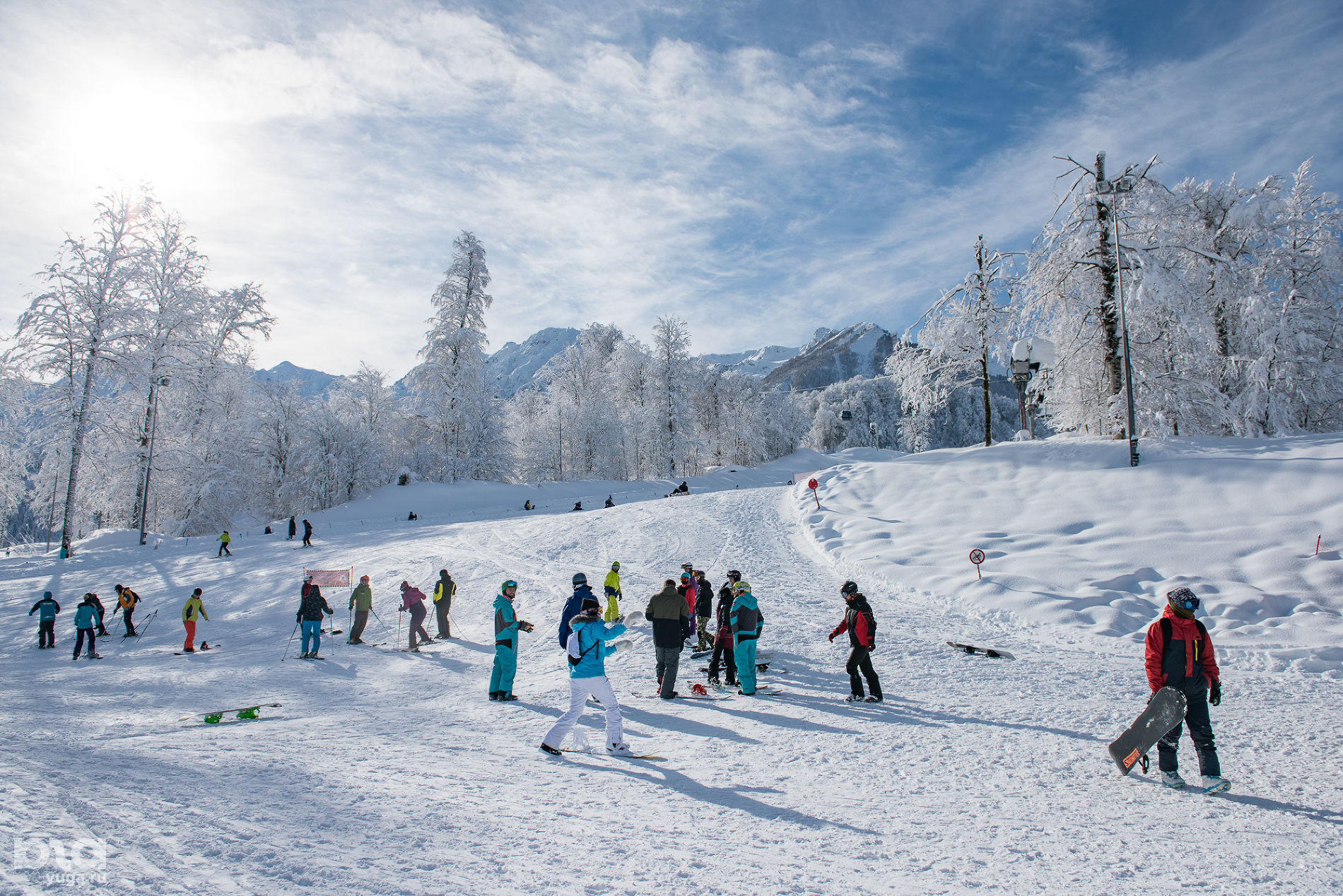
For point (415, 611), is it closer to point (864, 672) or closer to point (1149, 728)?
point (864, 672)

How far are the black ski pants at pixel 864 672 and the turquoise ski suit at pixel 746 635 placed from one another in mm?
1331

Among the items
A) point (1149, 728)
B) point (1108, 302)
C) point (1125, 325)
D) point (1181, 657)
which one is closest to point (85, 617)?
point (1149, 728)

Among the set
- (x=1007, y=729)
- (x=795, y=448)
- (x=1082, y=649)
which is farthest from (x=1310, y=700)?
(x=795, y=448)

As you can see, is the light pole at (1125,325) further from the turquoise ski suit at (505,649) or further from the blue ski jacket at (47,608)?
the blue ski jacket at (47,608)

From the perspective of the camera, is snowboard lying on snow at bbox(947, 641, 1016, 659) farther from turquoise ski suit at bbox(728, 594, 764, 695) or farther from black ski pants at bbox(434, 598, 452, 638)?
black ski pants at bbox(434, 598, 452, 638)

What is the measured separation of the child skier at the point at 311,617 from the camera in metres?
13.2

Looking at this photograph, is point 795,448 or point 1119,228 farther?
point 795,448

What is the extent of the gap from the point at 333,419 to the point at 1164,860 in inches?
1798

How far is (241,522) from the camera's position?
3731 cm

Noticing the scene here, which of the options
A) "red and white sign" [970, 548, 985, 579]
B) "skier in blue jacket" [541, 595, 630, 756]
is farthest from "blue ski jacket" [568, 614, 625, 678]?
"red and white sign" [970, 548, 985, 579]

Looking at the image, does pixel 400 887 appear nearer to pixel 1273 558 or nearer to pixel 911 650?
pixel 911 650

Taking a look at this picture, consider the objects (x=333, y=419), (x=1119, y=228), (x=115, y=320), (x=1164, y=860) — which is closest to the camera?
(x=1164, y=860)

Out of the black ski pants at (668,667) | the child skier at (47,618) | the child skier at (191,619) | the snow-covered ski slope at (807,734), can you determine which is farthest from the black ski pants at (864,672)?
the child skier at (47,618)

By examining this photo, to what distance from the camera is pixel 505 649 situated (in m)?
9.23
